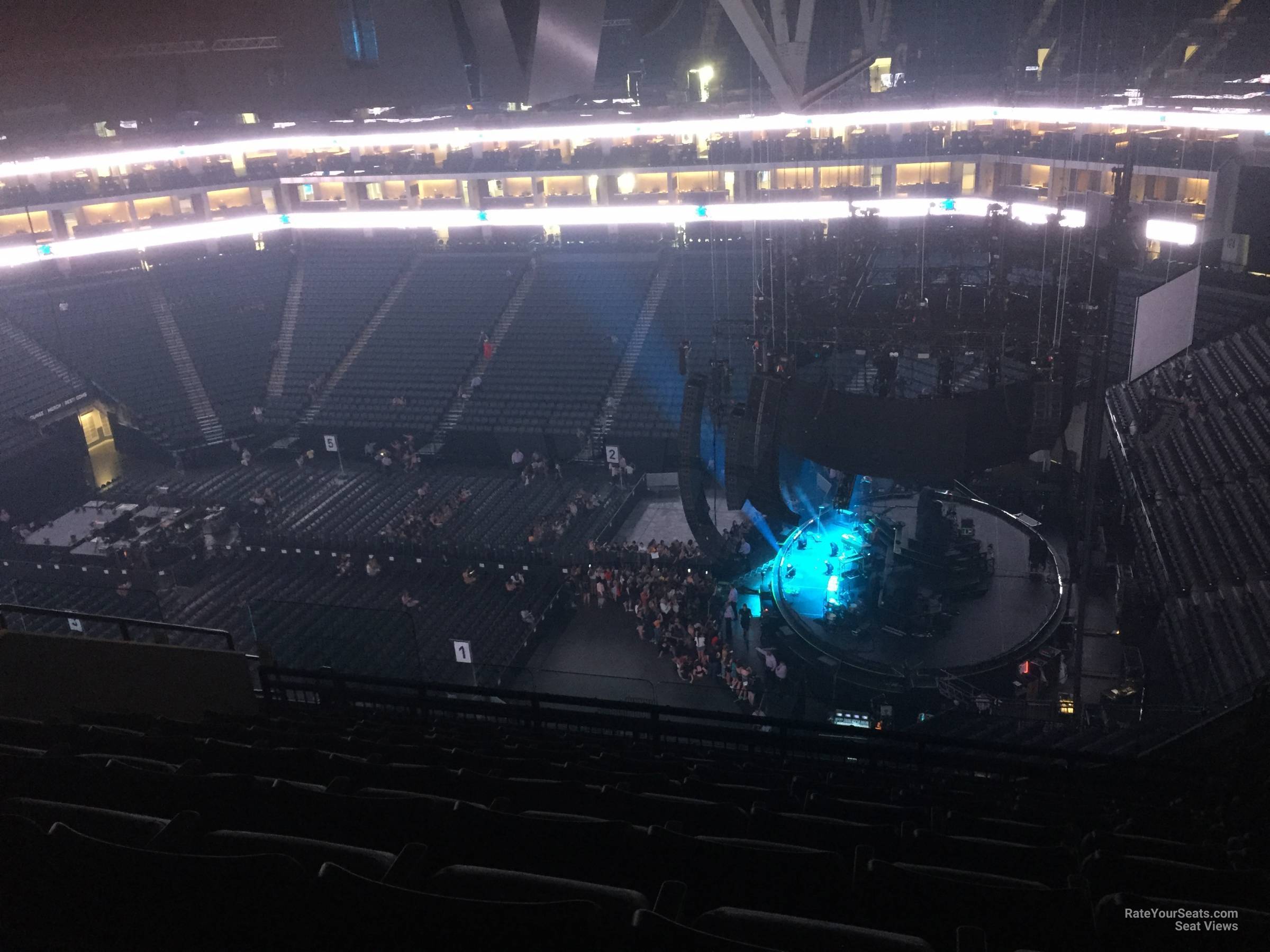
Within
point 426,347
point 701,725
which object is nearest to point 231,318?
point 426,347

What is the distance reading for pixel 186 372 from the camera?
3222 centimetres

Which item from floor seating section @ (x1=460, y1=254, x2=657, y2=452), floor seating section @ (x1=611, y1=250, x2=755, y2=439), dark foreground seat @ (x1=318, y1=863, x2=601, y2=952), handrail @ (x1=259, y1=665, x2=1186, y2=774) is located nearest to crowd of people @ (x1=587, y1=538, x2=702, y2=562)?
floor seating section @ (x1=611, y1=250, x2=755, y2=439)

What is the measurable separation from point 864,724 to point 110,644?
35.9 feet

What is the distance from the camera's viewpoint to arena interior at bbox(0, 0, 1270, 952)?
11.1 feet

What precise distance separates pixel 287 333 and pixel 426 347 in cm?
675

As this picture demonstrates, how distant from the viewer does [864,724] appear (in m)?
14.2

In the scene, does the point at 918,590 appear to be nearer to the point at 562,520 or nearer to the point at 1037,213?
the point at 562,520

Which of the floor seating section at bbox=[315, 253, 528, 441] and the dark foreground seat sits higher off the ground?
the dark foreground seat

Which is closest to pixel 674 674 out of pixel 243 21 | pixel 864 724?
pixel 864 724

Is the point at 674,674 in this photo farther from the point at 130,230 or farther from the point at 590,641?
the point at 130,230

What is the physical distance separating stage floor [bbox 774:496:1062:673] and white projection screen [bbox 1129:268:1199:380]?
4609mm

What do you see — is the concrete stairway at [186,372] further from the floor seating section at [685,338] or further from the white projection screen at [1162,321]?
the white projection screen at [1162,321]

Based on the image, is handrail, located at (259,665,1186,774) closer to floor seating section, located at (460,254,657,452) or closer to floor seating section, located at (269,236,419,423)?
floor seating section, located at (460,254,657,452)

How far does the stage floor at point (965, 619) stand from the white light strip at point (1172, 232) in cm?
1412
